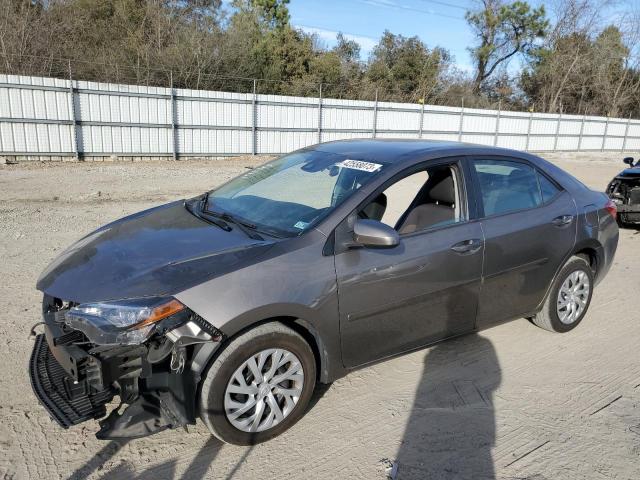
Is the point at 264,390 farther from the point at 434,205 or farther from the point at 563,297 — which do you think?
the point at 563,297

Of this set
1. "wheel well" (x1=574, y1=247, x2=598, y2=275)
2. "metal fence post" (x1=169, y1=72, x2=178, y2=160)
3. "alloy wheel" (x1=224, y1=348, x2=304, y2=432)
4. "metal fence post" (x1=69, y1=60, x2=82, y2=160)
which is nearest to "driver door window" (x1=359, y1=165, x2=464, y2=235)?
"alloy wheel" (x1=224, y1=348, x2=304, y2=432)

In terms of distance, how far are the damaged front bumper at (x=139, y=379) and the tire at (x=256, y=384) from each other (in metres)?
0.10

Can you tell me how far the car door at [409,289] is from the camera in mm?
3082

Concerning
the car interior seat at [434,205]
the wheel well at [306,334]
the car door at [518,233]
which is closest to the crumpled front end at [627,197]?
the car door at [518,233]

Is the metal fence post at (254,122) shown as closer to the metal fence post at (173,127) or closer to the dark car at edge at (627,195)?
the metal fence post at (173,127)

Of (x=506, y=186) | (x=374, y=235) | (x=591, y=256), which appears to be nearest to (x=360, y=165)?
(x=374, y=235)

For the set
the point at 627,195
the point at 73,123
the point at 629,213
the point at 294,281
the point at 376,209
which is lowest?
the point at 629,213

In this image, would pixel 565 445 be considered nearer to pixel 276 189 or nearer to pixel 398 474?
pixel 398 474

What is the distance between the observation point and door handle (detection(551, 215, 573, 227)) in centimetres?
416

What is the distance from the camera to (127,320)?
2.54 meters

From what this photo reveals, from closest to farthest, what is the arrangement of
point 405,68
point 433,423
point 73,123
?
point 433,423 → point 73,123 → point 405,68

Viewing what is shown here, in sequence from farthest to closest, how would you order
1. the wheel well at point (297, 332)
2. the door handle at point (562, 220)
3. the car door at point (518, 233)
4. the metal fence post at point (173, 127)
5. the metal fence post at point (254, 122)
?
the metal fence post at point (254, 122)
the metal fence post at point (173, 127)
the door handle at point (562, 220)
the car door at point (518, 233)
the wheel well at point (297, 332)

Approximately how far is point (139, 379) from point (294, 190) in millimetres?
1664

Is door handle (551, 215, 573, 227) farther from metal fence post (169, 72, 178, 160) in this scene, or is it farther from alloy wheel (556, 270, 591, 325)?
metal fence post (169, 72, 178, 160)
